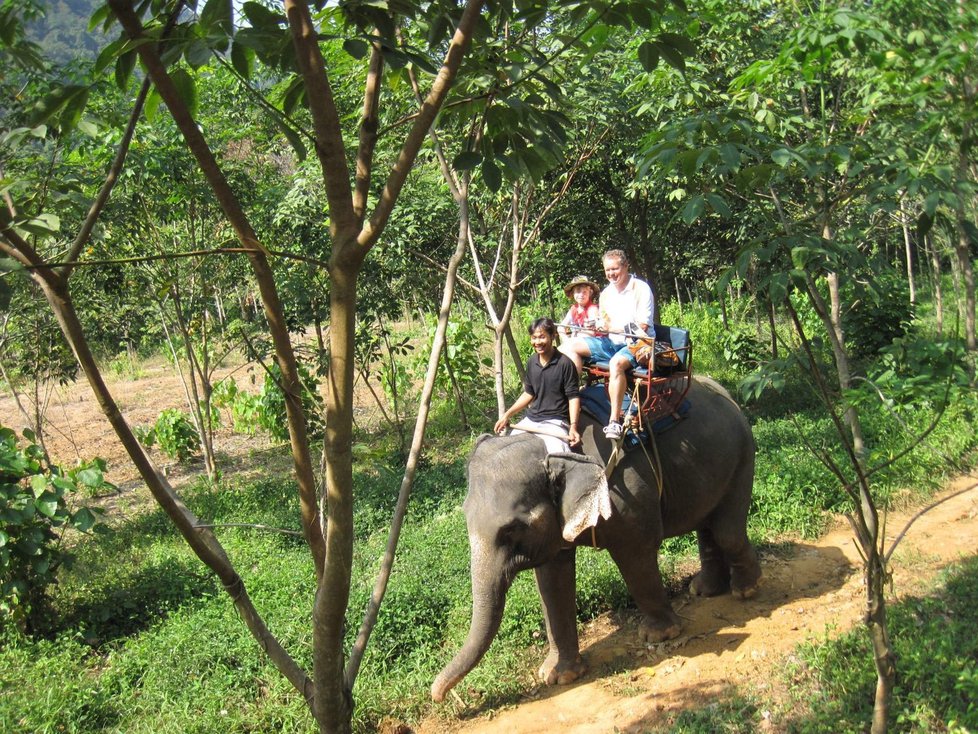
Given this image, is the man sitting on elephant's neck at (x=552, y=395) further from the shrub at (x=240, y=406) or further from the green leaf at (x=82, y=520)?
the shrub at (x=240, y=406)

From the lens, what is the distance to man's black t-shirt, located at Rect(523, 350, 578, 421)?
5355 mm

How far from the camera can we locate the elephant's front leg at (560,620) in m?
5.38

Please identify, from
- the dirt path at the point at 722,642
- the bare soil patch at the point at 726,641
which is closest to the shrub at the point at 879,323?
the bare soil patch at the point at 726,641

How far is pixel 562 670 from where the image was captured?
539cm

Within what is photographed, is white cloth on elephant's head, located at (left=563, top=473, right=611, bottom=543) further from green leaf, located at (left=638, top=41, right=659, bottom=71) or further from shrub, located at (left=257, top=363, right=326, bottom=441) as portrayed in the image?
shrub, located at (left=257, top=363, right=326, bottom=441)

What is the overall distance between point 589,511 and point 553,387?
806 millimetres

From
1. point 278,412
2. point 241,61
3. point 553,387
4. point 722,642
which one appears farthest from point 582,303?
point 278,412

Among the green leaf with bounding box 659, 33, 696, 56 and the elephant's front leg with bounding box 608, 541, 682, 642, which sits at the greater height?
the green leaf with bounding box 659, 33, 696, 56

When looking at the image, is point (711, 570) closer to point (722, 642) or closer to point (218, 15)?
point (722, 642)

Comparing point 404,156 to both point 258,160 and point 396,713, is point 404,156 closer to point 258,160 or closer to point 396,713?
point 396,713

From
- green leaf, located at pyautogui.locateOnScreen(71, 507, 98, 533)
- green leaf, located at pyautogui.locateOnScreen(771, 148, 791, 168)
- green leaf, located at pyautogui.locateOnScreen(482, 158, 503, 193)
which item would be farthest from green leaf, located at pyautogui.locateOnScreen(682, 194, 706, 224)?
green leaf, located at pyautogui.locateOnScreen(71, 507, 98, 533)

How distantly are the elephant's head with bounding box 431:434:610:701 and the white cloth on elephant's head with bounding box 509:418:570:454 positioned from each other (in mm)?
50

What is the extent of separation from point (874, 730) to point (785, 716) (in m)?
0.80

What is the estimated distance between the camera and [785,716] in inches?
172
